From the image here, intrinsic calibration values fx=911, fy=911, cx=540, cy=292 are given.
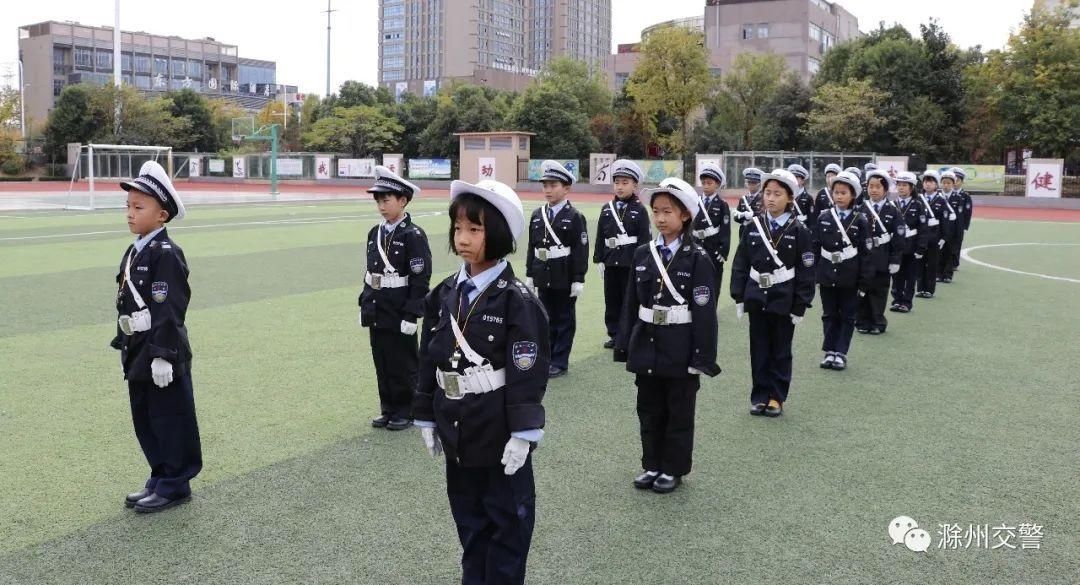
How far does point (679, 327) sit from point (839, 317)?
412 centimetres

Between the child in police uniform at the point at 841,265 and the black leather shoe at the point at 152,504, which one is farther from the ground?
the child in police uniform at the point at 841,265

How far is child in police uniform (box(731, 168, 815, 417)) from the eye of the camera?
6.83 metres

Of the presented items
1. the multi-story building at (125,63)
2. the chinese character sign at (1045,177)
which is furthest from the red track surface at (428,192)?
the multi-story building at (125,63)

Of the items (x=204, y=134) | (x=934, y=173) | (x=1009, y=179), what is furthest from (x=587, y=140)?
(x=934, y=173)

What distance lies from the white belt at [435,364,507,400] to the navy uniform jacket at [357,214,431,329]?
2.76 meters

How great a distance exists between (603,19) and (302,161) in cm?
12864

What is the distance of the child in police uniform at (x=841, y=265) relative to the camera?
28.4ft

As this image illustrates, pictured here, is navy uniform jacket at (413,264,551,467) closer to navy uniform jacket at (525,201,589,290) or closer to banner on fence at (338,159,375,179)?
navy uniform jacket at (525,201,589,290)

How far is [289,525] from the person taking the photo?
4766 millimetres

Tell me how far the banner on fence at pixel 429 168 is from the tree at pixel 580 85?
13520 millimetres

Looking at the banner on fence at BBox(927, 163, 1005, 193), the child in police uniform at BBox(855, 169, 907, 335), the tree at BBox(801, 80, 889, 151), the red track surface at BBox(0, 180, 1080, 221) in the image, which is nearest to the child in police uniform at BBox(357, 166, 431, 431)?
the child in police uniform at BBox(855, 169, 907, 335)

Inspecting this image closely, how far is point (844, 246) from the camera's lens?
354 inches

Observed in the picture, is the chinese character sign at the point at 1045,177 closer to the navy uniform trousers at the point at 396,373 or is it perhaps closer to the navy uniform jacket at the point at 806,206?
the navy uniform jacket at the point at 806,206

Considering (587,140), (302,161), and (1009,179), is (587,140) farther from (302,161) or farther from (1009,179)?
(1009,179)
